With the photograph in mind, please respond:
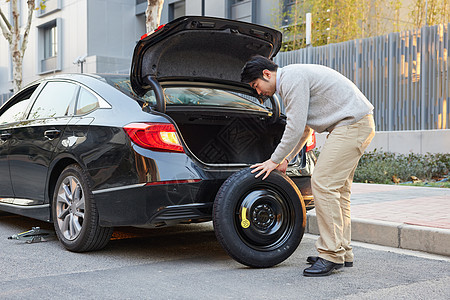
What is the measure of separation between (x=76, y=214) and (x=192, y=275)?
126 centimetres

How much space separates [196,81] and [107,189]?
1293mm

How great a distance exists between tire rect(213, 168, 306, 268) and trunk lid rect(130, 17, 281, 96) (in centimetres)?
113

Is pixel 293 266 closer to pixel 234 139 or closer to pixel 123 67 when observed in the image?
pixel 234 139

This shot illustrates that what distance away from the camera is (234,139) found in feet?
16.6

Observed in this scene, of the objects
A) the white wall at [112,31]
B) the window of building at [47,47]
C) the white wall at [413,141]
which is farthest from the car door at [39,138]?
the window of building at [47,47]

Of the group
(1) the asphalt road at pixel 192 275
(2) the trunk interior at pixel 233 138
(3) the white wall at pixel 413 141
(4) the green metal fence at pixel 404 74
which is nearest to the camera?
(1) the asphalt road at pixel 192 275

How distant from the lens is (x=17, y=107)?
6.00 metres

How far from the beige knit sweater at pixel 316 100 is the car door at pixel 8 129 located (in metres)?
3.00

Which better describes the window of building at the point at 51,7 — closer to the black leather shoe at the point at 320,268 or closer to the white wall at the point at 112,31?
the white wall at the point at 112,31

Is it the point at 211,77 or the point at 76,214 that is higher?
the point at 211,77

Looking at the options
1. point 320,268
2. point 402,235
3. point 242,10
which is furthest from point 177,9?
point 320,268

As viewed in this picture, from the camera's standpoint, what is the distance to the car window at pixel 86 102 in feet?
15.4

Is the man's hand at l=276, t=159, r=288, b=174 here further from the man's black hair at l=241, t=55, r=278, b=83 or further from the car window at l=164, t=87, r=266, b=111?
the car window at l=164, t=87, r=266, b=111

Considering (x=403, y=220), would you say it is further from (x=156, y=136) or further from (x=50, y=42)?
(x=50, y=42)
